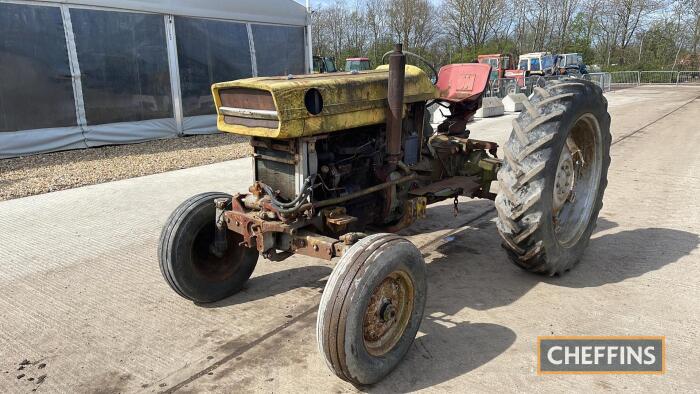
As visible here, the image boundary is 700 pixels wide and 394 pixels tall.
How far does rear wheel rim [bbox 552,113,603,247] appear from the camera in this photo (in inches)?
163

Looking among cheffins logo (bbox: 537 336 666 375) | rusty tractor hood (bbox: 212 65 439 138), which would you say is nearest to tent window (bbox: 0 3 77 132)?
rusty tractor hood (bbox: 212 65 439 138)

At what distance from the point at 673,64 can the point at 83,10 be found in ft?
155

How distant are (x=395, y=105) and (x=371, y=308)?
Answer: 1.49 m

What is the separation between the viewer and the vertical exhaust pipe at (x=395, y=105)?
11.2ft

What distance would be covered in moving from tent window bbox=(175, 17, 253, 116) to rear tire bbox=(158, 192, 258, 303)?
894 cm

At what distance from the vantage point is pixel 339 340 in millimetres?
2486

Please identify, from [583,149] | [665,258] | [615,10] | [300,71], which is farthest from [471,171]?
[615,10]

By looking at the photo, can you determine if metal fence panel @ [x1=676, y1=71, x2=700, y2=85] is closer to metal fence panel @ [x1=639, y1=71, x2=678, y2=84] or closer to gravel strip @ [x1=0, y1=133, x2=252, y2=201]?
metal fence panel @ [x1=639, y1=71, x2=678, y2=84]

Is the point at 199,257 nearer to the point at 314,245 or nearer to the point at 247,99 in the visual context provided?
the point at 314,245

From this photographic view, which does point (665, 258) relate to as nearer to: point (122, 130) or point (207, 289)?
point (207, 289)

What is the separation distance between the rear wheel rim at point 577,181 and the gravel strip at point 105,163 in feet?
21.0

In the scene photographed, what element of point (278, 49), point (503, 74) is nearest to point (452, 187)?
point (278, 49)

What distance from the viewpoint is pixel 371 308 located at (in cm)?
273

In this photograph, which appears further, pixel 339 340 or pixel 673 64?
pixel 673 64
